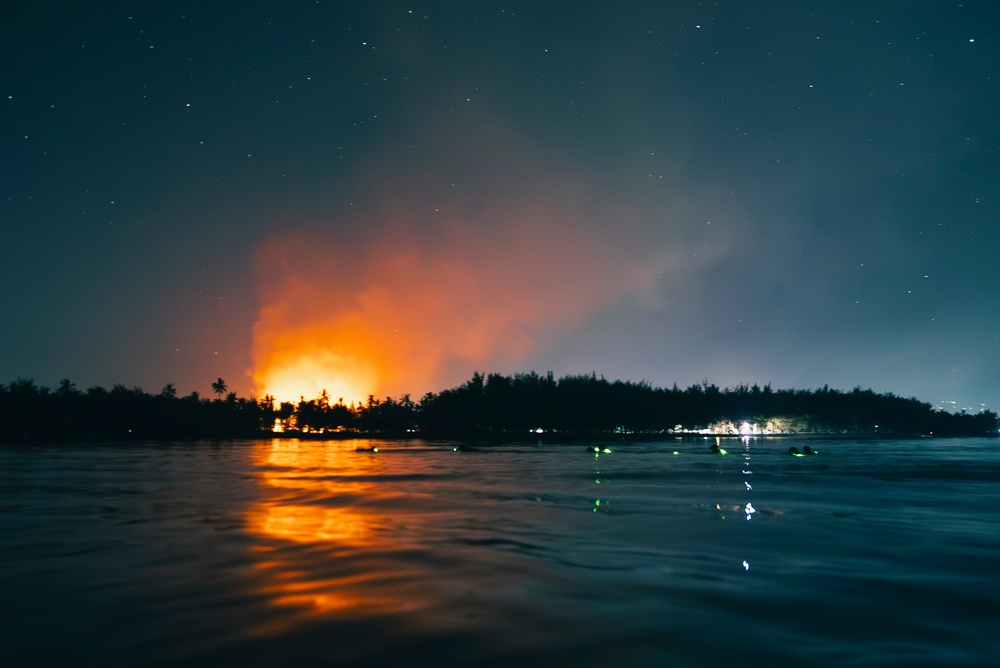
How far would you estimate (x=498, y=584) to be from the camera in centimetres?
760

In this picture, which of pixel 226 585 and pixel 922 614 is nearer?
pixel 922 614

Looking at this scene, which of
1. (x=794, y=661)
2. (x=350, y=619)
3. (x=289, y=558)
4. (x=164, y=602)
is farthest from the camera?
(x=289, y=558)

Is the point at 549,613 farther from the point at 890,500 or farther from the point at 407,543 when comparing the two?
the point at 890,500

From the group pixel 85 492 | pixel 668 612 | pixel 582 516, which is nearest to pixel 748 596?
pixel 668 612

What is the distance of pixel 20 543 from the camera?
10.2m

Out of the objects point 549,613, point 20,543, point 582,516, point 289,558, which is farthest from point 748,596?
point 20,543

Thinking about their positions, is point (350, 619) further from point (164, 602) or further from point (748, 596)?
point (748, 596)

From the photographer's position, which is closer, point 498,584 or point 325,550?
point 498,584

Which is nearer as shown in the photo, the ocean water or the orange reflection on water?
the ocean water

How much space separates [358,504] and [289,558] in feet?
24.8

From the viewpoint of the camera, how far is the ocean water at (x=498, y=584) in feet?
17.3

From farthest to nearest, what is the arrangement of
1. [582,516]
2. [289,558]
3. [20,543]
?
[582,516] < [20,543] < [289,558]

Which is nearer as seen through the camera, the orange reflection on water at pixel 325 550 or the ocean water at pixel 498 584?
the ocean water at pixel 498 584

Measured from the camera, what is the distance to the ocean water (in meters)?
5.28
